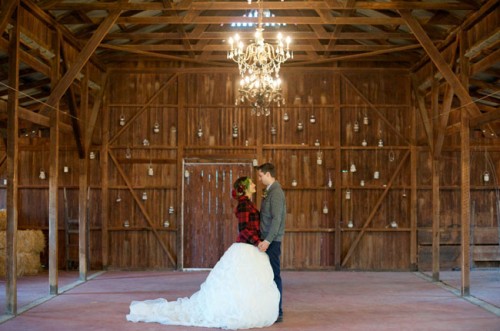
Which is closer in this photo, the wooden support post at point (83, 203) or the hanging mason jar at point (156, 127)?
the wooden support post at point (83, 203)

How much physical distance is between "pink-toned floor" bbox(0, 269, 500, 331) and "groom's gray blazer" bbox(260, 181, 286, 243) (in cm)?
113

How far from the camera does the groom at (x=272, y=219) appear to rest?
789 cm

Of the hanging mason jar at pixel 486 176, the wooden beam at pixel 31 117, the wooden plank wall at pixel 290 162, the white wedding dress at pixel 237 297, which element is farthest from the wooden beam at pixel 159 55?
the white wedding dress at pixel 237 297

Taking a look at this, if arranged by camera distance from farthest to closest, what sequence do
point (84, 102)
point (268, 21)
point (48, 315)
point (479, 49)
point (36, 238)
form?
point (36, 238), point (84, 102), point (268, 21), point (479, 49), point (48, 315)

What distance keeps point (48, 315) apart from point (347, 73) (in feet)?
28.4

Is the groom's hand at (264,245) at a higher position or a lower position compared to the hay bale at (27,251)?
higher

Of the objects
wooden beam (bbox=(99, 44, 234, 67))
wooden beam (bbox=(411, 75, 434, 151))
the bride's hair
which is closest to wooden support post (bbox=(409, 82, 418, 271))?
wooden beam (bbox=(411, 75, 434, 151))

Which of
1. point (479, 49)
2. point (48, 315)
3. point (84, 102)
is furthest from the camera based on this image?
point (84, 102)

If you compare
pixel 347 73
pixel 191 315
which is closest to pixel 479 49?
pixel 347 73

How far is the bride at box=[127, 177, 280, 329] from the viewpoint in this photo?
7.79 metres

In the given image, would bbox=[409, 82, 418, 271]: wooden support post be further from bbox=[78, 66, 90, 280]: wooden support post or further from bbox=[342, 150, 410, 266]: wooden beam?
bbox=[78, 66, 90, 280]: wooden support post

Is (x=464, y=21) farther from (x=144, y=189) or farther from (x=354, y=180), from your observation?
(x=144, y=189)

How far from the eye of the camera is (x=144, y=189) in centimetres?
1452

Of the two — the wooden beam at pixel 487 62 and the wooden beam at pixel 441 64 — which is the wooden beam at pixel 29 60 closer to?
the wooden beam at pixel 441 64
